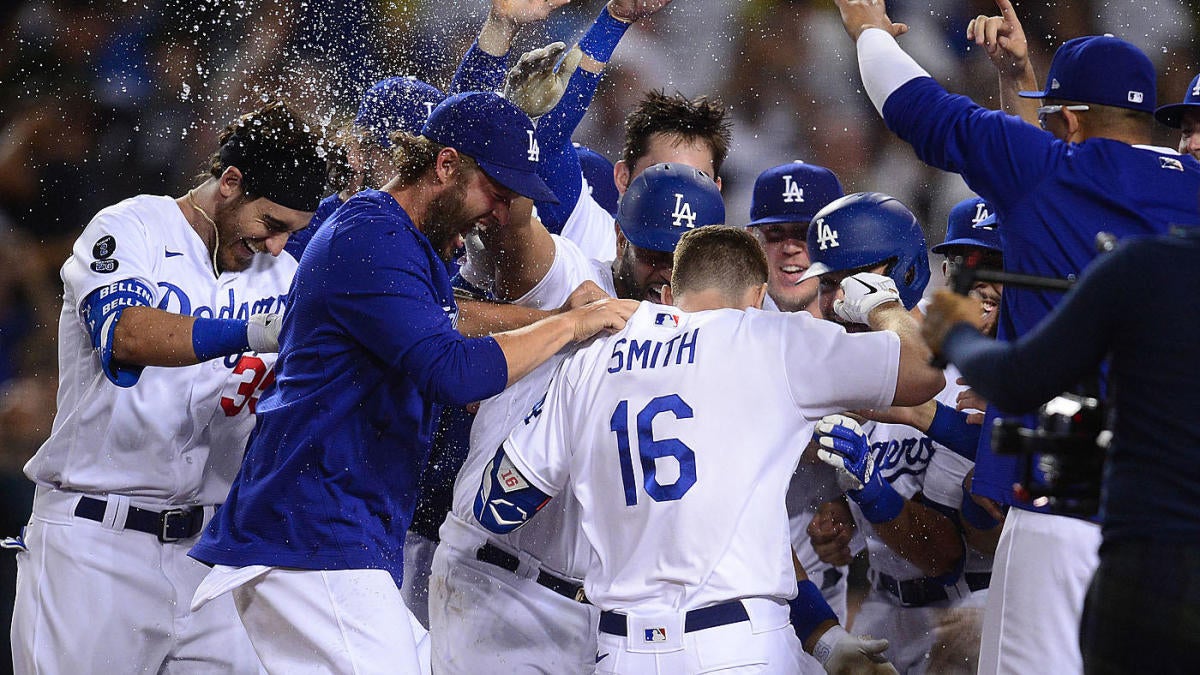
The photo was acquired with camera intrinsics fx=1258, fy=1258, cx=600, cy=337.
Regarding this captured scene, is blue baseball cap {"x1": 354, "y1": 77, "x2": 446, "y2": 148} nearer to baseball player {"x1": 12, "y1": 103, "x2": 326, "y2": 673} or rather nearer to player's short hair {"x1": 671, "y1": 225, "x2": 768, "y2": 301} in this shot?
baseball player {"x1": 12, "y1": 103, "x2": 326, "y2": 673}

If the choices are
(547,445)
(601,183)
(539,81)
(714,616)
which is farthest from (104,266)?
(601,183)

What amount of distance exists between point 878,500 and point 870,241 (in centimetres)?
91

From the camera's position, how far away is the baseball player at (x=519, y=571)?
4223mm

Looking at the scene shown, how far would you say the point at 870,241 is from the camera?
4203 millimetres

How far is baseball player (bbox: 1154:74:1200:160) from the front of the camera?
476 centimetres

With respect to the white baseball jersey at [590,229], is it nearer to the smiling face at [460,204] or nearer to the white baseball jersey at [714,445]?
the smiling face at [460,204]

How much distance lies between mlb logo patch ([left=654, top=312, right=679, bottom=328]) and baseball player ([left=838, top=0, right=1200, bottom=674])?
0.84m

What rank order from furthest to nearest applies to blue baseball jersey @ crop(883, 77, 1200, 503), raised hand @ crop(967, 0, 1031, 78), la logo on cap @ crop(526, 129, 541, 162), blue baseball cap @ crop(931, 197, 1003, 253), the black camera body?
1. blue baseball cap @ crop(931, 197, 1003, 253)
2. raised hand @ crop(967, 0, 1031, 78)
3. la logo on cap @ crop(526, 129, 541, 162)
4. blue baseball jersey @ crop(883, 77, 1200, 503)
5. the black camera body

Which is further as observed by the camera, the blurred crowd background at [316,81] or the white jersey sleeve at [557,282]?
the blurred crowd background at [316,81]

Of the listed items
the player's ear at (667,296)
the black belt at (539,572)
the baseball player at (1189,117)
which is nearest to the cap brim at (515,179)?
the player's ear at (667,296)

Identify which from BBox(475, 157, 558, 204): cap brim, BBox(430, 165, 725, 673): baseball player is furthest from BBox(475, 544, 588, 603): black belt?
BBox(475, 157, 558, 204): cap brim

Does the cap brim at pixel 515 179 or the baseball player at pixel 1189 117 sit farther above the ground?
the baseball player at pixel 1189 117

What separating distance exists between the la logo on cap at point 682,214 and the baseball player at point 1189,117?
1.80m

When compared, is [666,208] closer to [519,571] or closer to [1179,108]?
[519,571]
